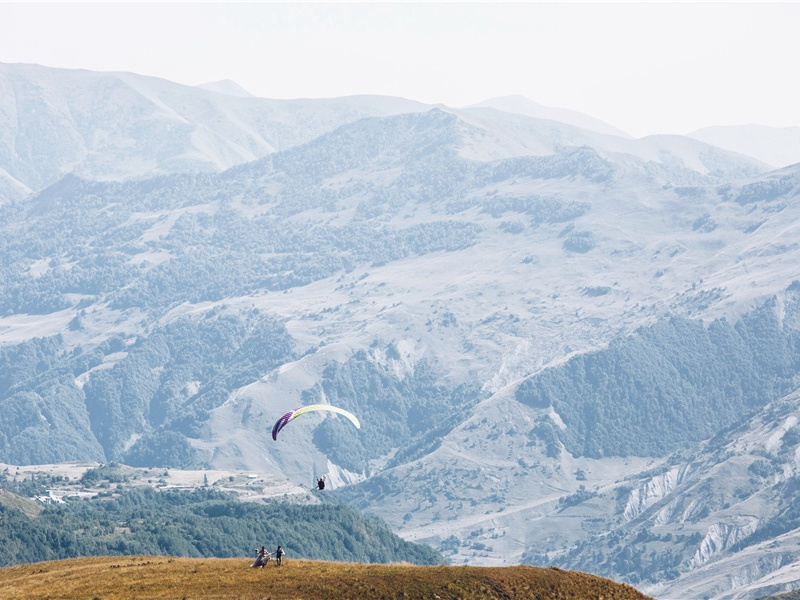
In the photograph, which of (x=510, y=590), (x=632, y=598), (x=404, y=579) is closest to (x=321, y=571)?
(x=404, y=579)

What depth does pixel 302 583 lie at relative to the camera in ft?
499

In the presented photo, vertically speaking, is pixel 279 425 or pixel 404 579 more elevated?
pixel 279 425

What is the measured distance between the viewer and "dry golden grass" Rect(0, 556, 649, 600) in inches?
5881

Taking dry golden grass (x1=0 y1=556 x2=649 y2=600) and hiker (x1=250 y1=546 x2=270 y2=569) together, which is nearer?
dry golden grass (x1=0 y1=556 x2=649 y2=600)

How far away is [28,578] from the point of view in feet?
549

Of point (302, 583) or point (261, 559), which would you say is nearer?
point (302, 583)

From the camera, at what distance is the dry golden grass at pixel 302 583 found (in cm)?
14938

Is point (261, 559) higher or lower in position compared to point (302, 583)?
higher

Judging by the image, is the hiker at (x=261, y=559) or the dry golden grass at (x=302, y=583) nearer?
the dry golden grass at (x=302, y=583)

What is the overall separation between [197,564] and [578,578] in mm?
39484

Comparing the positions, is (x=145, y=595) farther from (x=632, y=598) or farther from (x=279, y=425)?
(x=632, y=598)

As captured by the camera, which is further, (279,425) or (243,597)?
(279,425)

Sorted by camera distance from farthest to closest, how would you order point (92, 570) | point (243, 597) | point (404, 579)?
point (92, 570) → point (404, 579) → point (243, 597)

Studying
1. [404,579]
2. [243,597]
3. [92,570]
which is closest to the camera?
[243,597]
